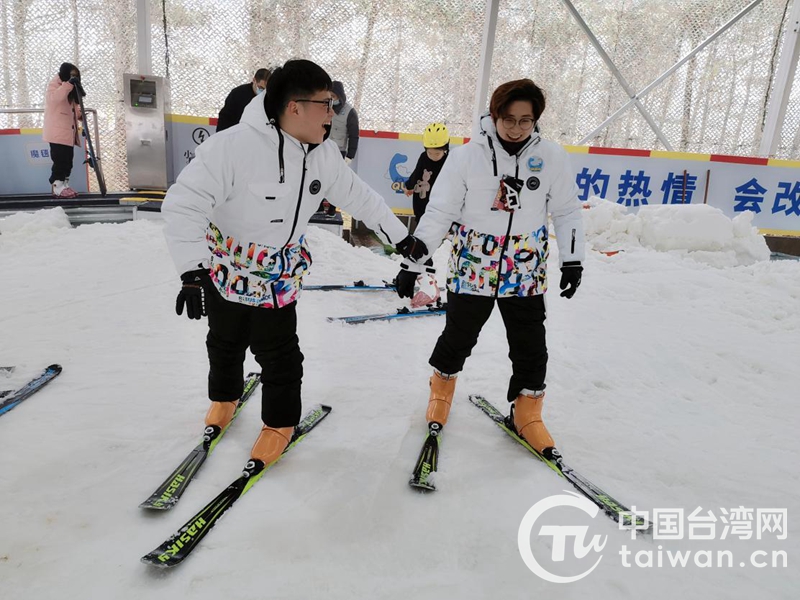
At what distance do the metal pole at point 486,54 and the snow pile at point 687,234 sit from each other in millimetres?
2740

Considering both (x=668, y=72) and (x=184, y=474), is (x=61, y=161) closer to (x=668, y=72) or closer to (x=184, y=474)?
(x=184, y=474)

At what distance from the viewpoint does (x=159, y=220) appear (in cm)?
682

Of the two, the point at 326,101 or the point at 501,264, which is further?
the point at 501,264

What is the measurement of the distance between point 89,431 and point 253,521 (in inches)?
42.8

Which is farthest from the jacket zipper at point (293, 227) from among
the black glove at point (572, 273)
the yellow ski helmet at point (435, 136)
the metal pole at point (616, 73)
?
the metal pole at point (616, 73)

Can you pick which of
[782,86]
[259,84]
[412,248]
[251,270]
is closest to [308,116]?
[251,270]

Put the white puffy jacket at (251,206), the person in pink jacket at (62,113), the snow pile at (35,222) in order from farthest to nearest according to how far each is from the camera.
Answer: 1. the person in pink jacket at (62,113)
2. the snow pile at (35,222)
3. the white puffy jacket at (251,206)

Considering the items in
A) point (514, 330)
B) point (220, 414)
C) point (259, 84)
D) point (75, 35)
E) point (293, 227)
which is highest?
point (75, 35)

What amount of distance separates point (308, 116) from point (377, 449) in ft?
4.96

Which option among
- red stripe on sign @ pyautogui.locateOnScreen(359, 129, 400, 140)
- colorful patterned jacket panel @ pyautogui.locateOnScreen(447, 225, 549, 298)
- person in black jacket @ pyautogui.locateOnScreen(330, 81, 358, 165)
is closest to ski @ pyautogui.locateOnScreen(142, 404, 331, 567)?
colorful patterned jacket panel @ pyautogui.locateOnScreen(447, 225, 549, 298)

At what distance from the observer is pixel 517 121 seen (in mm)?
2248

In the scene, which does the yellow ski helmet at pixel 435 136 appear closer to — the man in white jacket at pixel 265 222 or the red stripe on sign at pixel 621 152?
the man in white jacket at pixel 265 222

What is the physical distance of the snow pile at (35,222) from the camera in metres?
6.00

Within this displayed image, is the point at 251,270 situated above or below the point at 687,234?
above
